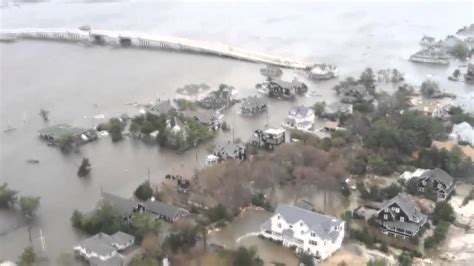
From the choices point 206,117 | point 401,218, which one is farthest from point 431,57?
point 401,218

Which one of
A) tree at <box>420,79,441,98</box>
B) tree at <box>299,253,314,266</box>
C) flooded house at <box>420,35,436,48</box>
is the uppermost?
flooded house at <box>420,35,436,48</box>

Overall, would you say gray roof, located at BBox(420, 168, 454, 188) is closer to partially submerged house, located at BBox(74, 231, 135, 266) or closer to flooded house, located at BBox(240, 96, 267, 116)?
partially submerged house, located at BBox(74, 231, 135, 266)

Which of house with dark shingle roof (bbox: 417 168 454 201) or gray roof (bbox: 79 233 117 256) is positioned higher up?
house with dark shingle roof (bbox: 417 168 454 201)

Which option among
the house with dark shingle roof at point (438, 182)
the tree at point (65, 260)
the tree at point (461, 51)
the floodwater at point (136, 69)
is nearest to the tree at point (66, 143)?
the floodwater at point (136, 69)

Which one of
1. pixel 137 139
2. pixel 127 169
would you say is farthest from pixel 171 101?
pixel 127 169

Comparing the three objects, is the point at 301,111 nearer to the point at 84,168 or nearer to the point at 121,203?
the point at 84,168

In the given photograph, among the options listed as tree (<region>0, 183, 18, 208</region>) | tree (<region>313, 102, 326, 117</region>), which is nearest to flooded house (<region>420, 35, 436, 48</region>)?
tree (<region>313, 102, 326, 117</region>)

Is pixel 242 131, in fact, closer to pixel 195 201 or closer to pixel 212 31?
pixel 195 201
